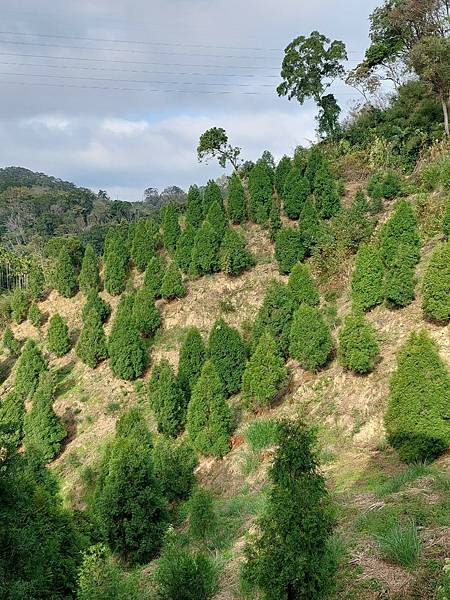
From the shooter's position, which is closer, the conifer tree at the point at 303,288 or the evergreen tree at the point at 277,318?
the evergreen tree at the point at 277,318

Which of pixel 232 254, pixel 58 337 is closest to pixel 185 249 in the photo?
pixel 232 254

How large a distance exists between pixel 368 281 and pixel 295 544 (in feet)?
44.4

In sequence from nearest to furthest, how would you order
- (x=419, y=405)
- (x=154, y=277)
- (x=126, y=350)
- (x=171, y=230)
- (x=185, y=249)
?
(x=419, y=405) → (x=126, y=350) → (x=154, y=277) → (x=185, y=249) → (x=171, y=230)

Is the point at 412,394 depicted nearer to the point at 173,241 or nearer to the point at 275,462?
the point at 275,462

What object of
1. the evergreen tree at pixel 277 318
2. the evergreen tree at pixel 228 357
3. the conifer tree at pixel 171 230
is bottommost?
the evergreen tree at pixel 228 357

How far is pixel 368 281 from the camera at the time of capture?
58.6 feet

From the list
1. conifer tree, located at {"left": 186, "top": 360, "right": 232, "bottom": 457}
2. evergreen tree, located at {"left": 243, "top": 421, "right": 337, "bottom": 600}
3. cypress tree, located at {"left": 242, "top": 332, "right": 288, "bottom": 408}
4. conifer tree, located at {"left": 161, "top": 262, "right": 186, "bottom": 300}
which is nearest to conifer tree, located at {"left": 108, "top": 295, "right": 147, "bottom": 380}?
conifer tree, located at {"left": 161, "top": 262, "right": 186, "bottom": 300}

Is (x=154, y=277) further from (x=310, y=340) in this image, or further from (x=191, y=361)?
(x=310, y=340)

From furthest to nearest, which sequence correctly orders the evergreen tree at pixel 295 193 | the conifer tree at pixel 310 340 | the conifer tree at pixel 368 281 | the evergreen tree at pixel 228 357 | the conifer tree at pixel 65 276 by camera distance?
1. the conifer tree at pixel 65 276
2. the evergreen tree at pixel 295 193
3. the evergreen tree at pixel 228 357
4. the conifer tree at pixel 368 281
5. the conifer tree at pixel 310 340

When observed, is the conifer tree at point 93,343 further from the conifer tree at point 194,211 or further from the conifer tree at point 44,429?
the conifer tree at point 194,211

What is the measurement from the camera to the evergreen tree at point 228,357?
777 inches

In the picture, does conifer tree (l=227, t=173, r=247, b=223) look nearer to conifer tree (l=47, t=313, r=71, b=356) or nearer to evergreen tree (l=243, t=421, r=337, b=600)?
conifer tree (l=47, t=313, r=71, b=356)

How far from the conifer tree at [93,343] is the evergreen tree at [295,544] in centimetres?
2040

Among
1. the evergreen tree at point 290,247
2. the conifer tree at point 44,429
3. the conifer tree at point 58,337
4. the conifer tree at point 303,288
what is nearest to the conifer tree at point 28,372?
the conifer tree at point 58,337
